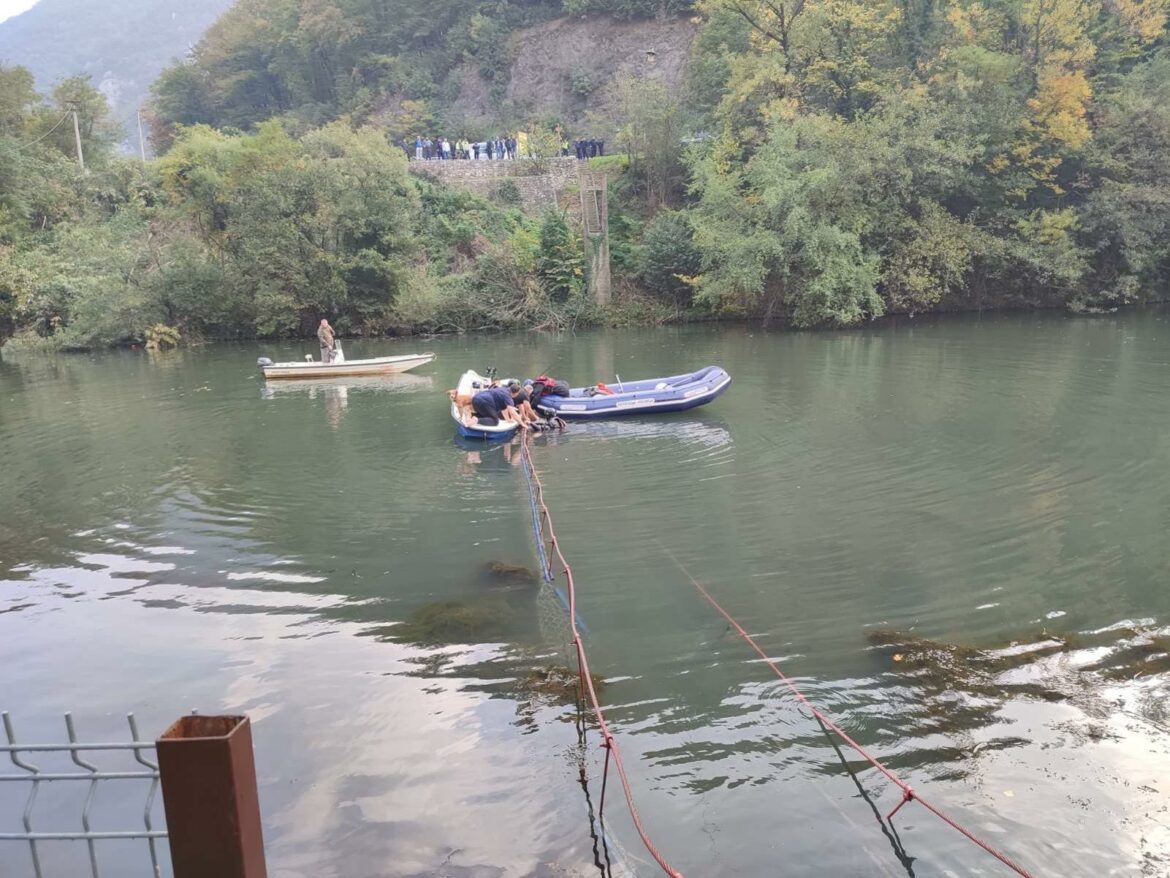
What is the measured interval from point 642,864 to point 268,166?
3132 cm

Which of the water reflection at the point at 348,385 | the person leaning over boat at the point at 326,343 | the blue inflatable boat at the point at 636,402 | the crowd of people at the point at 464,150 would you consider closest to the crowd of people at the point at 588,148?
the crowd of people at the point at 464,150

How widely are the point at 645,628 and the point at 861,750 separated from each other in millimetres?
2378

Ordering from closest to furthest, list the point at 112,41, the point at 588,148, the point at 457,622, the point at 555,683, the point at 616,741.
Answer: the point at 616,741, the point at 555,683, the point at 457,622, the point at 588,148, the point at 112,41

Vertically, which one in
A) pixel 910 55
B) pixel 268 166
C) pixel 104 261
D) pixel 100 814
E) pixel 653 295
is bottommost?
pixel 100 814

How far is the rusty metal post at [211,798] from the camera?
2098mm

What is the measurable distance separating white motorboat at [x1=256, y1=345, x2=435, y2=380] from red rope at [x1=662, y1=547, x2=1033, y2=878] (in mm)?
14908

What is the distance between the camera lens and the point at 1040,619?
6910mm

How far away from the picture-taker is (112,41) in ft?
555

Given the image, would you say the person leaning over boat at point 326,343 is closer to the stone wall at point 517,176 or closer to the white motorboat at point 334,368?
the white motorboat at point 334,368

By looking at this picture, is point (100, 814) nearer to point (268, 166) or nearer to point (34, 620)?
point (34, 620)

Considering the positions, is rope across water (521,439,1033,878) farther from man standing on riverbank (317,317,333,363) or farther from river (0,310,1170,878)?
man standing on riverbank (317,317,333,363)

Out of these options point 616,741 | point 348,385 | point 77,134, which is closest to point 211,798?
point 616,741

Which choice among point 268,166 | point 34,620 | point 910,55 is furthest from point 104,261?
point 910,55

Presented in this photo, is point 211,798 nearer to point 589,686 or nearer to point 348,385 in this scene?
point 589,686
